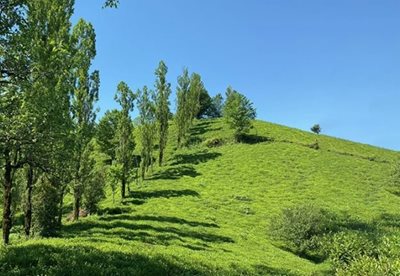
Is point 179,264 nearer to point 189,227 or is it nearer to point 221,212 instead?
point 189,227

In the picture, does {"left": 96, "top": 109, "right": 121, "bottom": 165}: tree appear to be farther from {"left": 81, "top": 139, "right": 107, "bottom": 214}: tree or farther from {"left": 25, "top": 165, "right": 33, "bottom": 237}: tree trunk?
{"left": 25, "top": 165, "right": 33, "bottom": 237}: tree trunk

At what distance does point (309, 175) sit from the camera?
68.5m

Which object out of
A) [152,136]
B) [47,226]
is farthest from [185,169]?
[47,226]

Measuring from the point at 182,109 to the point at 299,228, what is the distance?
1926 inches

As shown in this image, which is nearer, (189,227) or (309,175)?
(189,227)

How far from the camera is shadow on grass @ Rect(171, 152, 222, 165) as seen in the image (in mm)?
73812

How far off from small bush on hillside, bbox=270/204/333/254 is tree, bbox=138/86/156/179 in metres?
27.1

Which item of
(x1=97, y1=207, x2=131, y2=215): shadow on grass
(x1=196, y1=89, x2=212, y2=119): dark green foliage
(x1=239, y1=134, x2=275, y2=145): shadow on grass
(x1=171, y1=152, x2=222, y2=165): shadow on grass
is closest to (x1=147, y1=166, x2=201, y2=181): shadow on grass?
(x1=171, y1=152, x2=222, y2=165): shadow on grass

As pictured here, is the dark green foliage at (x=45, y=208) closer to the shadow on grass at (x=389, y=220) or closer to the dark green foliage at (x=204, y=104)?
the shadow on grass at (x=389, y=220)

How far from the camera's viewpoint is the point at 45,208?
32.9 metres

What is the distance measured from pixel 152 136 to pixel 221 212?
2110 cm

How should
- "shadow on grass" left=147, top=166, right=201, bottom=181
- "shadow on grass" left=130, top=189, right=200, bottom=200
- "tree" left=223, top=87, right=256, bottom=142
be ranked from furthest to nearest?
1. "tree" left=223, top=87, right=256, bottom=142
2. "shadow on grass" left=147, top=166, right=201, bottom=181
3. "shadow on grass" left=130, top=189, right=200, bottom=200

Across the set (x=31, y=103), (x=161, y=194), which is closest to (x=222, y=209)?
(x=161, y=194)

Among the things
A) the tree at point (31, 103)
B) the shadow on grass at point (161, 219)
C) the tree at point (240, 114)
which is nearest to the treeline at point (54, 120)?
the tree at point (31, 103)
